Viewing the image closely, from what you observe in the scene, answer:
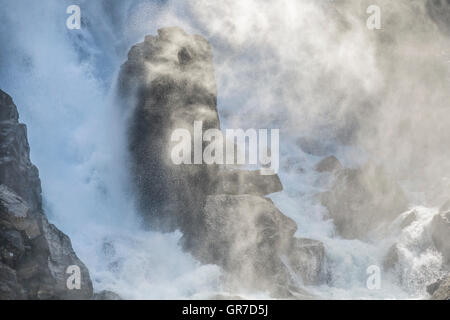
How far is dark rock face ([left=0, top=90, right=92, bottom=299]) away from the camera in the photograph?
17.9 meters

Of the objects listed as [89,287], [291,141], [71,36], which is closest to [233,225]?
[89,287]

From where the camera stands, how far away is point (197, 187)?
28.0m

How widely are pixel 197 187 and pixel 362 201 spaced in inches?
512

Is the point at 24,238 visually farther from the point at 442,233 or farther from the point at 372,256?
the point at 442,233

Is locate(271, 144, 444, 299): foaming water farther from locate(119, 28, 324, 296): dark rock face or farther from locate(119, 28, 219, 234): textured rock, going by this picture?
locate(119, 28, 219, 234): textured rock

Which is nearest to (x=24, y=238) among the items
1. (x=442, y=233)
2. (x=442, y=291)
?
(x=442, y=291)

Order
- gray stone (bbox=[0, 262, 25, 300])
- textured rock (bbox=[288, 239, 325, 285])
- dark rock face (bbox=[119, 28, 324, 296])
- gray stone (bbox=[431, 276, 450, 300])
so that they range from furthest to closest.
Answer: textured rock (bbox=[288, 239, 325, 285]), dark rock face (bbox=[119, 28, 324, 296]), gray stone (bbox=[431, 276, 450, 300]), gray stone (bbox=[0, 262, 25, 300])

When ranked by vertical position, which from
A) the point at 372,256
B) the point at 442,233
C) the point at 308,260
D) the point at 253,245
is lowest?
the point at 308,260

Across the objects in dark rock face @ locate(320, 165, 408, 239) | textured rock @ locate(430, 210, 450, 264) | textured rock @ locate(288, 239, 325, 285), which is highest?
dark rock face @ locate(320, 165, 408, 239)

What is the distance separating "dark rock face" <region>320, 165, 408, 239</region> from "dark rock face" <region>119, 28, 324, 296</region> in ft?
21.2

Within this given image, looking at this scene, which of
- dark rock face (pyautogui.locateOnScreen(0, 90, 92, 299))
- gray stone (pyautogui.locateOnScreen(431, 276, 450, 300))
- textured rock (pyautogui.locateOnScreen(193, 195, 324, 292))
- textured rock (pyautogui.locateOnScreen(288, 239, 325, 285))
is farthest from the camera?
textured rock (pyautogui.locateOnScreen(288, 239, 325, 285))

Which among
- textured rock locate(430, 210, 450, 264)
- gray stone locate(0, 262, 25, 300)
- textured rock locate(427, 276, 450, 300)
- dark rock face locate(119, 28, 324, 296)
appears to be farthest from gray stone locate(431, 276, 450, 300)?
gray stone locate(0, 262, 25, 300)

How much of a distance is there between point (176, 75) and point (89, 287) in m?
13.9

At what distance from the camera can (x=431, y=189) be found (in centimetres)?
3769
